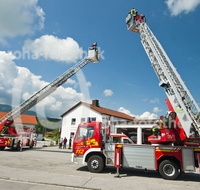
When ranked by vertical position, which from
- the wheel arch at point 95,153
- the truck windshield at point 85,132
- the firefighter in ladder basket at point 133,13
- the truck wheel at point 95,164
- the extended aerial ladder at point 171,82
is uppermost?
the firefighter in ladder basket at point 133,13

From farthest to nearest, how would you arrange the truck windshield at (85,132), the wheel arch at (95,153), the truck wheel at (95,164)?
the truck windshield at (85,132) → the wheel arch at (95,153) → the truck wheel at (95,164)

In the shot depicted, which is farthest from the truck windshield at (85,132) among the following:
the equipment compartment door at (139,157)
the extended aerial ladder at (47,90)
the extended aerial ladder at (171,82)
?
→ the extended aerial ladder at (47,90)

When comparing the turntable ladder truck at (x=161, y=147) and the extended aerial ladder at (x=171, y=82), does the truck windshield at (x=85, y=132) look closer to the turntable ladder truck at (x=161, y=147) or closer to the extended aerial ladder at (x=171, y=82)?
the turntable ladder truck at (x=161, y=147)

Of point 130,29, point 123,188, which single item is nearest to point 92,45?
point 130,29

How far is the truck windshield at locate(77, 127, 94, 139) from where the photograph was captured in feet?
27.9

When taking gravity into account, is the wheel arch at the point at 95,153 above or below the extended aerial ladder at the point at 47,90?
below

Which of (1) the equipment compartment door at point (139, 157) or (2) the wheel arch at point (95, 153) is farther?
(2) the wheel arch at point (95, 153)

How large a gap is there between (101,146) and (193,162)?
14.0 ft

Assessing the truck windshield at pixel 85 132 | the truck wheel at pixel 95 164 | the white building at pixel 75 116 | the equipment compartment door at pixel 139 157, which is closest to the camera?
the equipment compartment door at pixel 139 157

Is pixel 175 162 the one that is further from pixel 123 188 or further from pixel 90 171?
pixel 90 171

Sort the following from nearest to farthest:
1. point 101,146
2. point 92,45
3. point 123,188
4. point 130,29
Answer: point 123,188, point 101,146, point 130,29, point 92,45

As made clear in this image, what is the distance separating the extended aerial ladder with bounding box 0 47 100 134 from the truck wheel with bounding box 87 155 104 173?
11.5 m

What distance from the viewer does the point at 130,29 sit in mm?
11523

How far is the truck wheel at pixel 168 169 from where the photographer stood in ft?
23.7
